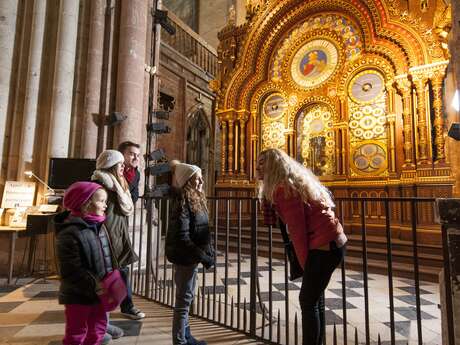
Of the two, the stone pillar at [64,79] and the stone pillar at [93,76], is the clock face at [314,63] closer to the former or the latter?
the stone pillar at [93,76]

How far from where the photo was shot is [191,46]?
12.1 metres

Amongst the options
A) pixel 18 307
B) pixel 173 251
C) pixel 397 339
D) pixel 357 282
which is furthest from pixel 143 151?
pixel 397 339

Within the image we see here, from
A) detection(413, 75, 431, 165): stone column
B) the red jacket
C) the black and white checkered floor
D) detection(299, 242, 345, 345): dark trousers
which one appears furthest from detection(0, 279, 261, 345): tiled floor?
detection(413, 75, 431, 165): stone column

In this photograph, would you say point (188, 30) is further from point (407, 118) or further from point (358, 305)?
point (358, 305)

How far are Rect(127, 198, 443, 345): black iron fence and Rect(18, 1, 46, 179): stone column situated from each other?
213 centimetres

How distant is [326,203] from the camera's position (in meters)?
1.81

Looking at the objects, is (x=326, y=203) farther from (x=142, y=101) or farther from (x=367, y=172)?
(x=367, y=172)

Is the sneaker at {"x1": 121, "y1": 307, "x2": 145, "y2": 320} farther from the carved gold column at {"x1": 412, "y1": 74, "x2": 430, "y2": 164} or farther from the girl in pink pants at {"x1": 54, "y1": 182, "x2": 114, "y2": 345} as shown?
the carved gold column at {"x1": 412, "y1": 74, "x2": 430, "y2": 164}

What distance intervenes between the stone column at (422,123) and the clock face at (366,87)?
994 mm

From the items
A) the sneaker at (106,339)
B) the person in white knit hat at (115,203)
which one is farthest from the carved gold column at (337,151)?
the sneaker at (106,339)

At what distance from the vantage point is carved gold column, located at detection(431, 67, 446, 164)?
20.9 ft

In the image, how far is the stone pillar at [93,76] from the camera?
496cm

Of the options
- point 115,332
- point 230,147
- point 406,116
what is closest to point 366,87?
point 406,116

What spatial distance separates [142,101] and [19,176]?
2.39 metres
